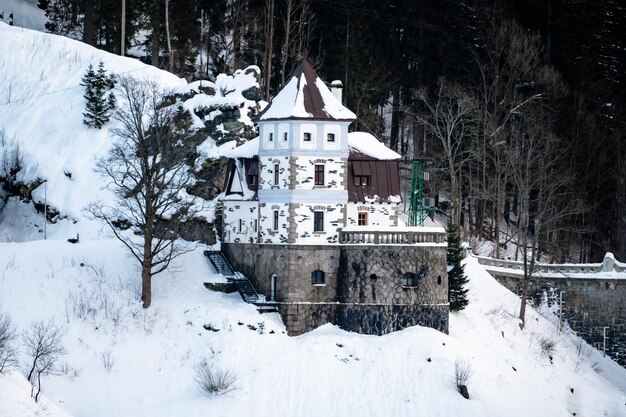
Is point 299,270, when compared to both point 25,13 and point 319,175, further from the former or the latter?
point 25,13

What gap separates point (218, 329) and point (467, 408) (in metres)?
12.3

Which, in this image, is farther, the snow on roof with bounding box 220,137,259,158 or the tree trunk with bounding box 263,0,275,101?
the tree trunk with bounding box 263,0,275,101

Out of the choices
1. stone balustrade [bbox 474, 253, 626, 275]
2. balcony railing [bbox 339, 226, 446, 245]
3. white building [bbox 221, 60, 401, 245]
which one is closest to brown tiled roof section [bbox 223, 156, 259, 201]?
white building [bbox 221, 60, 401, 245]

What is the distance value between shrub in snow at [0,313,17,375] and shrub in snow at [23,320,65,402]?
2.35ft

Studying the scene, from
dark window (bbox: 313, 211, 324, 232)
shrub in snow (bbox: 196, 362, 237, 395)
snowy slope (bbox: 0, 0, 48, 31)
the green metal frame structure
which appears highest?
snowy slope (bbox: 0, 0, 48, 31)

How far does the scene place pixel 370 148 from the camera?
201 ft

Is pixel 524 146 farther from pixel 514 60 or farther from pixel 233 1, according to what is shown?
pixel 233 1

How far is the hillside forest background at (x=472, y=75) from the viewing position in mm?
75688

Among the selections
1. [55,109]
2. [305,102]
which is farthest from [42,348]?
[55,109]

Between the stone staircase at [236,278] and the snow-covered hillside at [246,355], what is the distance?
610 millimetres

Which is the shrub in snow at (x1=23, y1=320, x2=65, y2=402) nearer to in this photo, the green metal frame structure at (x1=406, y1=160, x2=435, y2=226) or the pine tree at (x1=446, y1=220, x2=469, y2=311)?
the pine tree at (x1=446, y1=220, x2=469, y2=311)

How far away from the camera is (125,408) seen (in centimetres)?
5097

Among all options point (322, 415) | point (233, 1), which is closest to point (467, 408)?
point (322, 415)

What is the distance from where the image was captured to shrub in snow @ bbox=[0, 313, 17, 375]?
4803 centimetres
